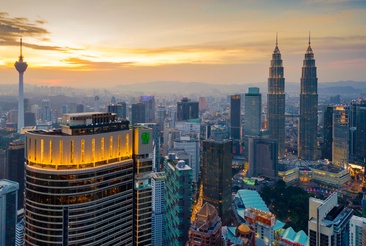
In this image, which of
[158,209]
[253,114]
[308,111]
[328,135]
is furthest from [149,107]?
[158,209]

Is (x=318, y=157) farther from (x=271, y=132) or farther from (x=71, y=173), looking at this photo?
(x=71, y=173)

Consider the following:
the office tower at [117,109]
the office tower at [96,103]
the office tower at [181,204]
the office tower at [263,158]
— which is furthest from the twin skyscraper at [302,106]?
the office tower at [181,204]

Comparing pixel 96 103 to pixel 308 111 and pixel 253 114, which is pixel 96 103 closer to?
pixel 253 114

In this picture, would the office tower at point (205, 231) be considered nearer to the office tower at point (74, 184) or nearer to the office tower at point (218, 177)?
the office tower at point (74, 184)

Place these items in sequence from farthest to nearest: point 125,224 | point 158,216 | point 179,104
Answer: point 179,104, point 158,216, point 125,224

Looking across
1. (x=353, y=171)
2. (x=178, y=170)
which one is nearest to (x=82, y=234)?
(x=178, y=170)
